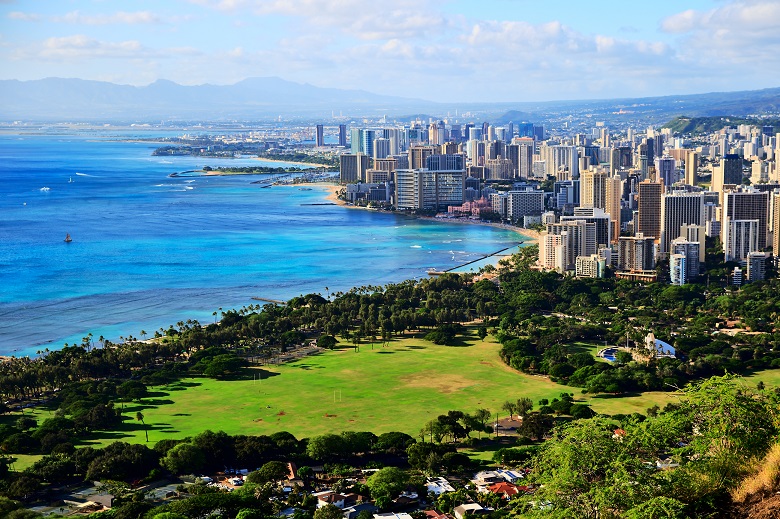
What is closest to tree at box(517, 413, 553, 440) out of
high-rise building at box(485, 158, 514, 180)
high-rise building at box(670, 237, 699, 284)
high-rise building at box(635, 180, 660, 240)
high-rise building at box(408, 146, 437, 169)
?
high-rise building at box(670, 237, 699, 284)

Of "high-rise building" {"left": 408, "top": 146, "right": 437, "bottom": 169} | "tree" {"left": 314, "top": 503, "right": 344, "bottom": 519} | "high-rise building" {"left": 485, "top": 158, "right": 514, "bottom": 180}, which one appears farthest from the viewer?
"high-rise building" {"left": 485, "top": 158, "right": 514, "bottom": 180}

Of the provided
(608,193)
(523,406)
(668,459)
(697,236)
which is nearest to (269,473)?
(523,406)

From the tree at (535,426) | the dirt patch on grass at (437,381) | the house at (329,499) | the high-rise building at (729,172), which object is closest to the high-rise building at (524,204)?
the high-rise building at (729,172)

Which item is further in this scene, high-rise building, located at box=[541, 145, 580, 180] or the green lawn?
high-rise building, located at box=[541, 145, 580, 180]

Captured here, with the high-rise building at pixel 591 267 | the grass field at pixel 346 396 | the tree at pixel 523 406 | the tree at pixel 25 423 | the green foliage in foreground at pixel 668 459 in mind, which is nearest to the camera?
the green foliage in foreground at pixel 668 459

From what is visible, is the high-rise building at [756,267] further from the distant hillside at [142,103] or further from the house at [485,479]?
the distant hillside at [142,103]

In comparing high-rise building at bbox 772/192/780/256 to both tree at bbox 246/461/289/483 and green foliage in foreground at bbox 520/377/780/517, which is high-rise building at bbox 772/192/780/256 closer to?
green foliage in foreground at bbox 520/377/780/517
